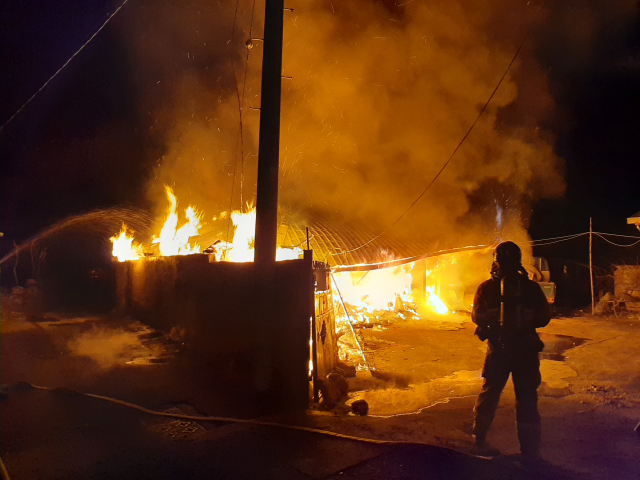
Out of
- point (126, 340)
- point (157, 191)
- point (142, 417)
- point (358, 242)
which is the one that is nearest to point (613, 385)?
point (142, 417)

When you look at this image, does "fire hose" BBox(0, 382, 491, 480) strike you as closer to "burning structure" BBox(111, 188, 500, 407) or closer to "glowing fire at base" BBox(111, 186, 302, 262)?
"burning structure" BBox(111, 188, 500, 407)

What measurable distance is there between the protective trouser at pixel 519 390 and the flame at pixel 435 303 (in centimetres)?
1168

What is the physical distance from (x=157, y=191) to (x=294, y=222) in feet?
27.6

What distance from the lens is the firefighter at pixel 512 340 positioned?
368 centimetres

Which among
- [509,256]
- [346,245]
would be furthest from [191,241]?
[509,256]

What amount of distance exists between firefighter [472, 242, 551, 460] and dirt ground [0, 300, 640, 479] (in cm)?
33

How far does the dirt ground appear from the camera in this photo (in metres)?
3.62

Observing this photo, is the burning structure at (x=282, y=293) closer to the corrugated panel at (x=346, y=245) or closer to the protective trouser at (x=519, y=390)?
the corrugated panel at (x=346, y=245)

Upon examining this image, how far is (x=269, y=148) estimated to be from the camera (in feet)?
19.2

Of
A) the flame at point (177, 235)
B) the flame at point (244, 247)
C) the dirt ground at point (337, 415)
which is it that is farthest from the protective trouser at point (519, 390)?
the flame at point (177, 235)

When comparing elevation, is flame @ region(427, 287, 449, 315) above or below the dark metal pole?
below

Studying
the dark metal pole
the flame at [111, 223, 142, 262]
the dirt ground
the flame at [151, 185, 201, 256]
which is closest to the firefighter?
the dirt ground

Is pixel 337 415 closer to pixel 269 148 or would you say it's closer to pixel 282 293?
pixel 282 293

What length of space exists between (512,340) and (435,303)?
12213 millimetres
